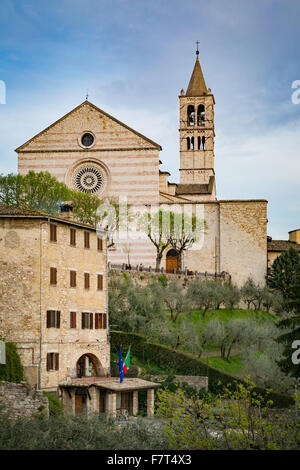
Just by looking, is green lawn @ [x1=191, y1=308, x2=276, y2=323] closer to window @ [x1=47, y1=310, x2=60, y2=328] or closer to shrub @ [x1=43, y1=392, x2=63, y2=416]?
window @ [x1=47, y1=310, x2=60, y2=328]

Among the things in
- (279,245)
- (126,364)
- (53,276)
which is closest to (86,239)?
(53,276)

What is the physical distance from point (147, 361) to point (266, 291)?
1946 centimetres

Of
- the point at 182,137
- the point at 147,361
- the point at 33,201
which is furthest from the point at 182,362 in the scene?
the point at 182,137

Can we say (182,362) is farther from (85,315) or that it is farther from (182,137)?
(182,137)

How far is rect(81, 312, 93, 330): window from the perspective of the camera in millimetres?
32906

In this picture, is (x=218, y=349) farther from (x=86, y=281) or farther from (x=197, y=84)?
(x=197, y=84)

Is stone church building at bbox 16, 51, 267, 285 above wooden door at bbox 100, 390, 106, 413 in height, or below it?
above

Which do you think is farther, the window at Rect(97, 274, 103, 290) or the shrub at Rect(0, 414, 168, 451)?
the window at Rect(97, 274, 103, 290)

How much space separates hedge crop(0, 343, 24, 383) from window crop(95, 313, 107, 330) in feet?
19.6

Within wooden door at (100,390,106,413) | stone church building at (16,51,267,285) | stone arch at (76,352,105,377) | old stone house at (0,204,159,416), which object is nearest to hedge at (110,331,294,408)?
stone arch at (76,352,105,377)

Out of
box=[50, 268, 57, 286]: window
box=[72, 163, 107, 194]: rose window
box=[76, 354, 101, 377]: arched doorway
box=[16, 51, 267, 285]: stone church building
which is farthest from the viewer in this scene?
box=[72, 163, 107, 194]: rose window

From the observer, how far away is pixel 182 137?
8600 centimetres

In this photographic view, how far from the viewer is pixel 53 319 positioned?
100ft

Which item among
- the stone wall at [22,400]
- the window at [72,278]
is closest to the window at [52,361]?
the stone wall at [22,400]
